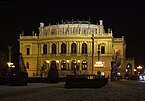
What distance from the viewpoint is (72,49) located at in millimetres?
125375

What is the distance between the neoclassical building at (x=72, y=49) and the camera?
403ft

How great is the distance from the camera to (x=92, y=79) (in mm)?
Result: 45156

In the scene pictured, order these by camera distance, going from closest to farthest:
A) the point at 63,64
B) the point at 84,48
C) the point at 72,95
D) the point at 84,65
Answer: the point at 72,95 < the point at 84,65 < the point at 84,48 < the point at 63,64

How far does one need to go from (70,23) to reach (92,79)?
297ft

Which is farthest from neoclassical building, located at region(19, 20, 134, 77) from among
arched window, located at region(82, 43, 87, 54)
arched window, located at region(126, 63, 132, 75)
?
arched window, located at region(126, 63, 132, 75)

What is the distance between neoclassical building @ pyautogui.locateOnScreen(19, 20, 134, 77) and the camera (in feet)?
403

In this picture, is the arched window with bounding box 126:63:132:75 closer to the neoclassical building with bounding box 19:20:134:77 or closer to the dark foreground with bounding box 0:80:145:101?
the neoclassical building with bounding box 19:20:134:77

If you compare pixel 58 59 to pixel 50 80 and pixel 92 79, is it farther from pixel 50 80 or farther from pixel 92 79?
pixel 92 79

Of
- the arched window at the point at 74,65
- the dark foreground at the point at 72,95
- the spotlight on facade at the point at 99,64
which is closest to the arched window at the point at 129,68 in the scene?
the arched window at the point at 74,65

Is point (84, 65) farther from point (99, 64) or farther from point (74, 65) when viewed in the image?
point (99, 64)

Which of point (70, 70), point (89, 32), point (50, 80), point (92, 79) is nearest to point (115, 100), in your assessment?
point (92, 79)

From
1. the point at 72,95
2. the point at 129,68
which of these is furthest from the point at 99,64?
the point at 72,95

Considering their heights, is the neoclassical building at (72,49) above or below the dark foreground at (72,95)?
above

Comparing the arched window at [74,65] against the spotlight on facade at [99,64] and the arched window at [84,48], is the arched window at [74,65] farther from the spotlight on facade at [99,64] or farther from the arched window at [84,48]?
the spotlight on facade at [99,64]
